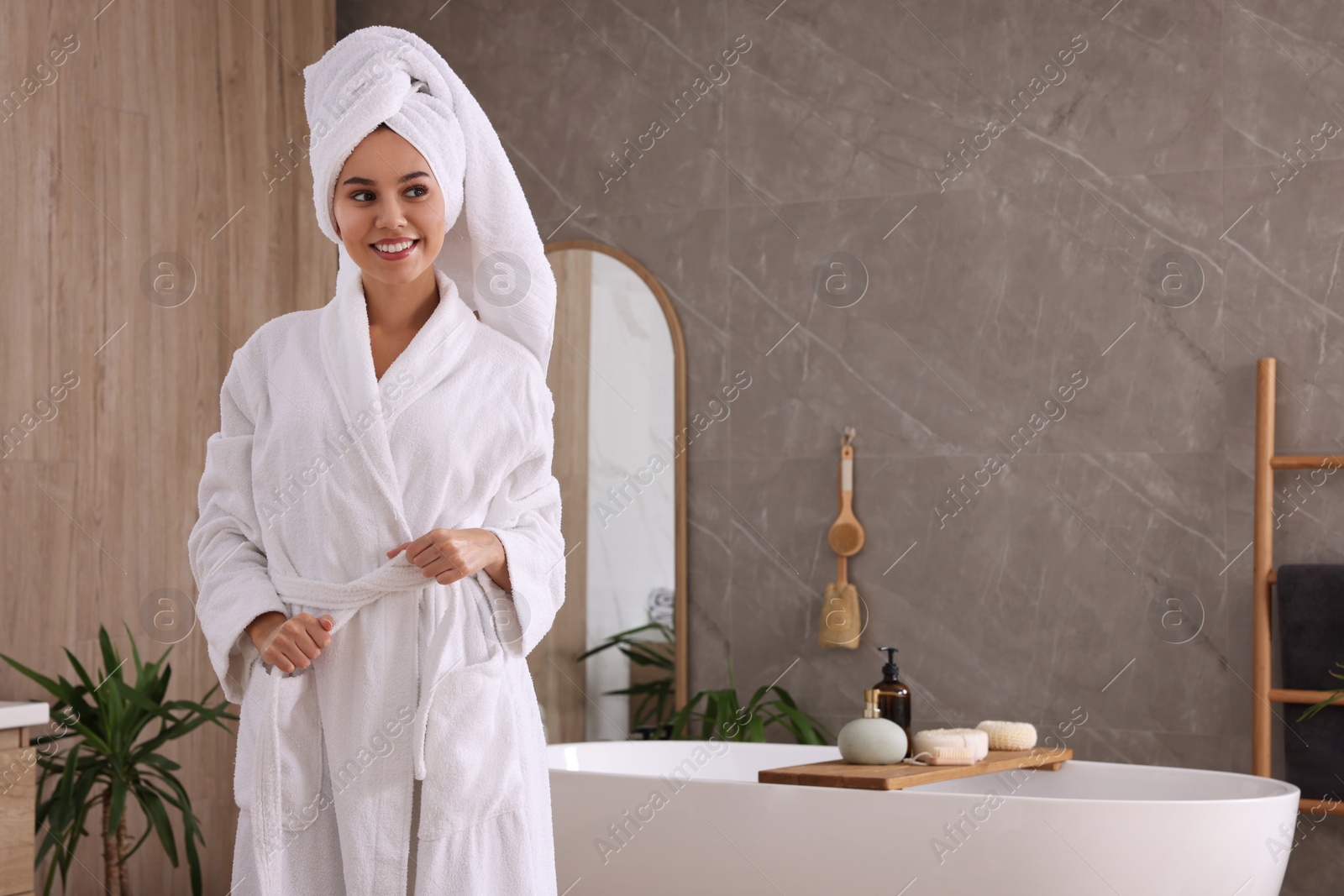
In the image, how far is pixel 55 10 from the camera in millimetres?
2965

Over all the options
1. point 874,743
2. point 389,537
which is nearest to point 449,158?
point 389,537

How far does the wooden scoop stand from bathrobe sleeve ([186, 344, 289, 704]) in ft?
7.33

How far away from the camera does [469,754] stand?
45.0 inches

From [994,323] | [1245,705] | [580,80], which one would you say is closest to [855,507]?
[994,323]

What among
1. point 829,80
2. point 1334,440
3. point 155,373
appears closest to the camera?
point 1334,440

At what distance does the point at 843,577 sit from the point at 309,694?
2.31 m

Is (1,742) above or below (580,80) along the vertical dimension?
below

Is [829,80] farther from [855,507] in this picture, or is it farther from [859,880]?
[859,880]

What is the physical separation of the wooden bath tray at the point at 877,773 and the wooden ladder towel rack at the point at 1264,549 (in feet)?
2.13

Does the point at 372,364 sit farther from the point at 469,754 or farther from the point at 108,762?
the point at 108,762

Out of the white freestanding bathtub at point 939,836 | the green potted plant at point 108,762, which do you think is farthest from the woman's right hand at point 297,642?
the green potted plant at point 108,762

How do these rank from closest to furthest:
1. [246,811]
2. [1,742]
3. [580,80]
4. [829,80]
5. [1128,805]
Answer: [246,811] → [1128,805] → [1,742] → [829,80] → [580,80]

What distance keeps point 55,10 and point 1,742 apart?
1.64 m

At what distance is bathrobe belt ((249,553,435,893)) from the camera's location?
1.12 m
